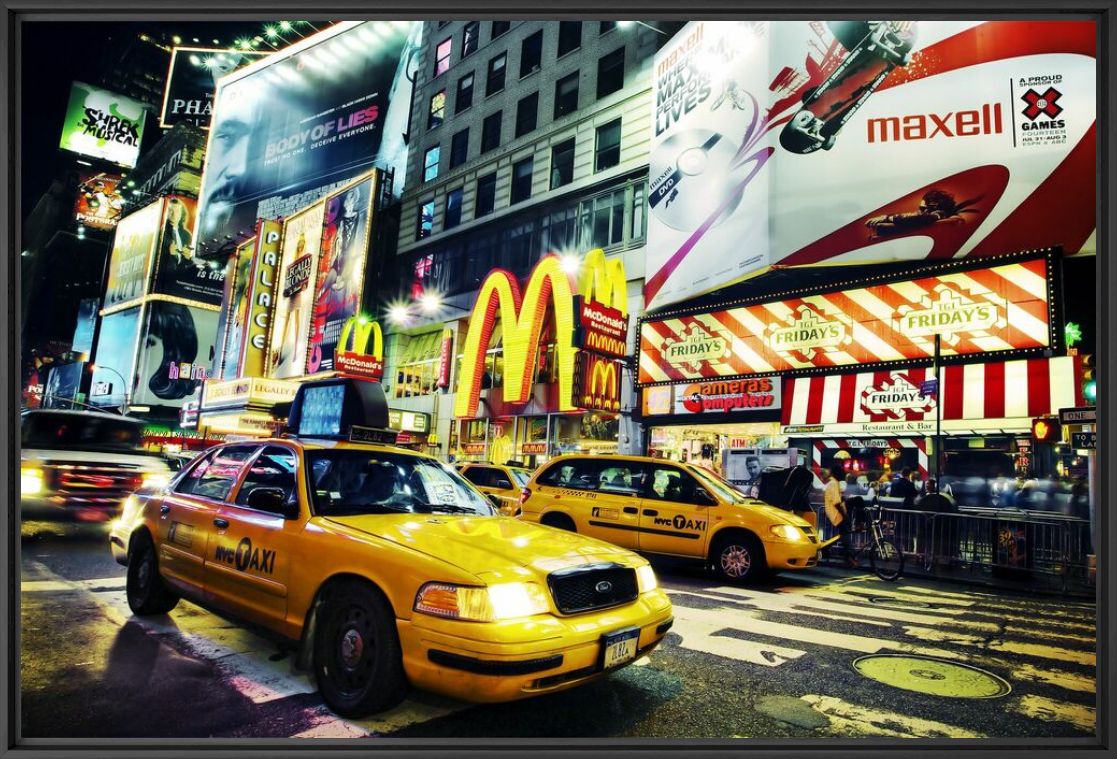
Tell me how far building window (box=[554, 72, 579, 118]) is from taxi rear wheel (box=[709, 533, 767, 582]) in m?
18.5

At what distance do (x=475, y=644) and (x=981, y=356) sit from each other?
1401 centimetres

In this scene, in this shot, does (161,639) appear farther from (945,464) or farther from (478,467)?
(945,464)

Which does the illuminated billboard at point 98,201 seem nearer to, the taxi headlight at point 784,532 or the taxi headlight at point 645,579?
the taxi headlight at point 645,579

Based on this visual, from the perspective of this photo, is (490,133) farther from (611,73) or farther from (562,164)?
(611,73)

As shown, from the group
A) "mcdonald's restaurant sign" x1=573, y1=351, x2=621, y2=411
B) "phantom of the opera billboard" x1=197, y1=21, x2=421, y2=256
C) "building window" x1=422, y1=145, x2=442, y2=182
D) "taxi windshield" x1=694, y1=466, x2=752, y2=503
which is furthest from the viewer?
"phantom of the opera billboard" x1=197, y1=21, x2=421, y2=256

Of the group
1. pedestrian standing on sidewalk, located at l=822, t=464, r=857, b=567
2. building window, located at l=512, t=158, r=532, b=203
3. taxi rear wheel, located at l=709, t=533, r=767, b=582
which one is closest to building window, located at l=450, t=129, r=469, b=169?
building window, located at l=512, t=158, r=532, b=203

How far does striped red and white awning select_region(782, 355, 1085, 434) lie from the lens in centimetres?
1255

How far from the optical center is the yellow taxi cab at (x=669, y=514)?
7934 mm

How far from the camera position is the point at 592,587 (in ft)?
11.6

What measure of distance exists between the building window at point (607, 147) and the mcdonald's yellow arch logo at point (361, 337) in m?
10.6

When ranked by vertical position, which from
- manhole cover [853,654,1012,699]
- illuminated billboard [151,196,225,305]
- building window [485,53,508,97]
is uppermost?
building window [485,53,508,97]

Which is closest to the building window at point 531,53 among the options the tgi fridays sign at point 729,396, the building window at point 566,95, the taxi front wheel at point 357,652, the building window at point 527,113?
the building window at point 527,113

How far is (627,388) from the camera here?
19.5 m

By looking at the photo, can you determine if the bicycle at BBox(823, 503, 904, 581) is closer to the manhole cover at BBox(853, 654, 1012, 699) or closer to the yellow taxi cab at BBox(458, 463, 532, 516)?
the manhole cover at BBox(853, 654, 1012, 699)
